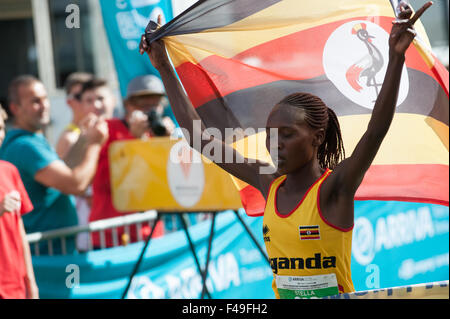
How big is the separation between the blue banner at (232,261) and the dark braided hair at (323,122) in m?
1.20

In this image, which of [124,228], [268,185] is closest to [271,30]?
[268,185]

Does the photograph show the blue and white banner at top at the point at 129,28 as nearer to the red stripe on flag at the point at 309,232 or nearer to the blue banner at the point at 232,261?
the blue banner at the point at 232,261

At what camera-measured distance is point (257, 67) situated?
3270 millimetres

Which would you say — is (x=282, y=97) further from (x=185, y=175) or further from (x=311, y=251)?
(x=185, y=175)

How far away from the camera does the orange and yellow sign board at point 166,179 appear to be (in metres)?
4.36

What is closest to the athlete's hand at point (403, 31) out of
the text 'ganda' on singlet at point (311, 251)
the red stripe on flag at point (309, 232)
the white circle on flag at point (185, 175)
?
the text 'ganda' on singlet at point (311, 251)

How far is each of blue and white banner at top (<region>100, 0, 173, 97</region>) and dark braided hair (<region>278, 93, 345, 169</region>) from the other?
3.15m

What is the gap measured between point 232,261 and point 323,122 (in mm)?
3006

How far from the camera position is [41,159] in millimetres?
4457

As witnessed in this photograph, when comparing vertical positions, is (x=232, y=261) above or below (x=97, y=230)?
below

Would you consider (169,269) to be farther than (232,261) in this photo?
No

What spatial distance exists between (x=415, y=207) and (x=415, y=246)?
1.21 feet

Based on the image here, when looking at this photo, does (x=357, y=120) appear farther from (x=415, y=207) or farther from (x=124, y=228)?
(x=415, y=207)

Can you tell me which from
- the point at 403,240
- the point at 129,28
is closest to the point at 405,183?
the point at 403,240
